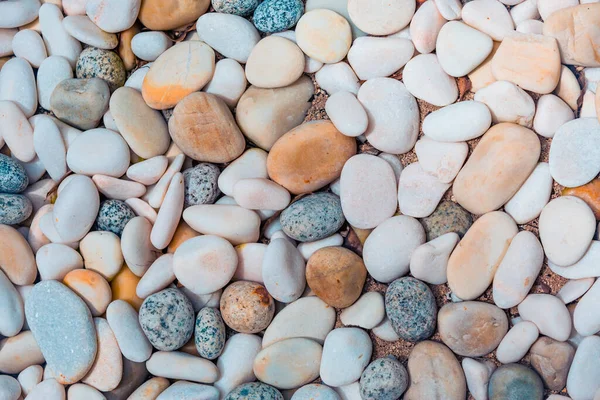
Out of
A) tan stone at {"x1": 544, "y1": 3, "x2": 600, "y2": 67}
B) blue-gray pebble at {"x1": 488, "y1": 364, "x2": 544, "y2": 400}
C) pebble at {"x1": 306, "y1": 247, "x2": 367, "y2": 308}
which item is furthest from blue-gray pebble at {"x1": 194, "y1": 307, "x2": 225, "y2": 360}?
tan stone at {"x1": 544, "y1": 3, "x2": 600, "y2": 67}

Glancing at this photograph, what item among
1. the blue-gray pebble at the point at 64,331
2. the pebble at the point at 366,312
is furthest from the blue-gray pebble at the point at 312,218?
the blue-gray pebble at the point at 64,331

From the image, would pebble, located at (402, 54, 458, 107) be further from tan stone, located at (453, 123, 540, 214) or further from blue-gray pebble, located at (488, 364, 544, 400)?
blue-gray pebble, located at (488, 364, 544, 400)

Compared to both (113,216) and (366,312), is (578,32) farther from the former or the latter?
(113,216)

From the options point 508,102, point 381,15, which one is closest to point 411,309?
point 508,102

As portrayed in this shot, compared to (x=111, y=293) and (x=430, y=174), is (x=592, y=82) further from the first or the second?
(x=111, y=293)

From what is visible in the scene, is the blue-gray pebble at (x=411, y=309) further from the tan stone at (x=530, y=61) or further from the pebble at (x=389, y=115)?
the tan stone at (x=530, y=61)

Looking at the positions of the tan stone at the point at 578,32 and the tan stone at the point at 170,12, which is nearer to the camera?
the tan stone at the point at 578,32
